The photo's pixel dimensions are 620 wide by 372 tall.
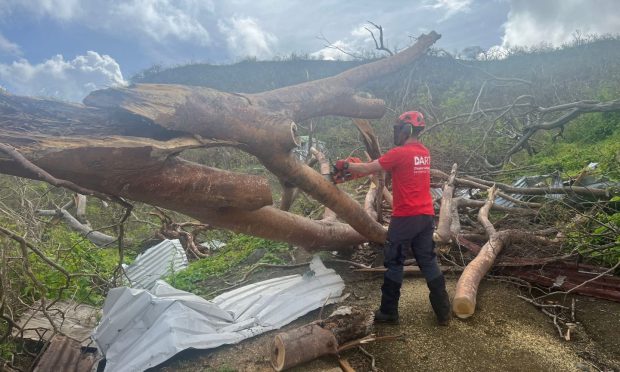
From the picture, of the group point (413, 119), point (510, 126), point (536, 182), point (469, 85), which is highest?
point (469, 85)

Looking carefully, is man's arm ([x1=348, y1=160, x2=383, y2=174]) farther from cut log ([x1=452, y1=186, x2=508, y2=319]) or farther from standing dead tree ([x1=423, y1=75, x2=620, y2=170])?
standing dead tree ([x1=423, y1=75, x2=620, y2=170])

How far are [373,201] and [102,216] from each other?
5434 millimetres

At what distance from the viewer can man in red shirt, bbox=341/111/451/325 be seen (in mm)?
2963

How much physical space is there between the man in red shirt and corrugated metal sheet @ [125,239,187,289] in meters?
2.87

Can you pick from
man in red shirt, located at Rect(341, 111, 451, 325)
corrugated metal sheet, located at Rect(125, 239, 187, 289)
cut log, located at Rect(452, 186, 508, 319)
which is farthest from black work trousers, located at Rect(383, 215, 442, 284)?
corrugated metal sheet, located at Rect(125, 239, 187, 289)

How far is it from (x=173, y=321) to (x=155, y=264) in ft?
9.46

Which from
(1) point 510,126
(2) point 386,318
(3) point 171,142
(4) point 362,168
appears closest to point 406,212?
(4) point 362,168

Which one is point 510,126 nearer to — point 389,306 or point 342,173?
point 342,173

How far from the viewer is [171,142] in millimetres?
2057

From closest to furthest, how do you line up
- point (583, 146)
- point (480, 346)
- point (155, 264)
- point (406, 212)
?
point (480, 346), point (406, 212), point (155, 264), point (583, 146)

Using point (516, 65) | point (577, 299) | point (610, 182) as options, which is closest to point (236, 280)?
point (577, 299)

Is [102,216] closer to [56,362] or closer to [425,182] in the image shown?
[56,362]

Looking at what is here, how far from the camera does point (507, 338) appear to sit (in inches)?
106

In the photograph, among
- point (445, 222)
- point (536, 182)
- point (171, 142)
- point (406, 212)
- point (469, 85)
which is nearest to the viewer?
point (171, 142)
